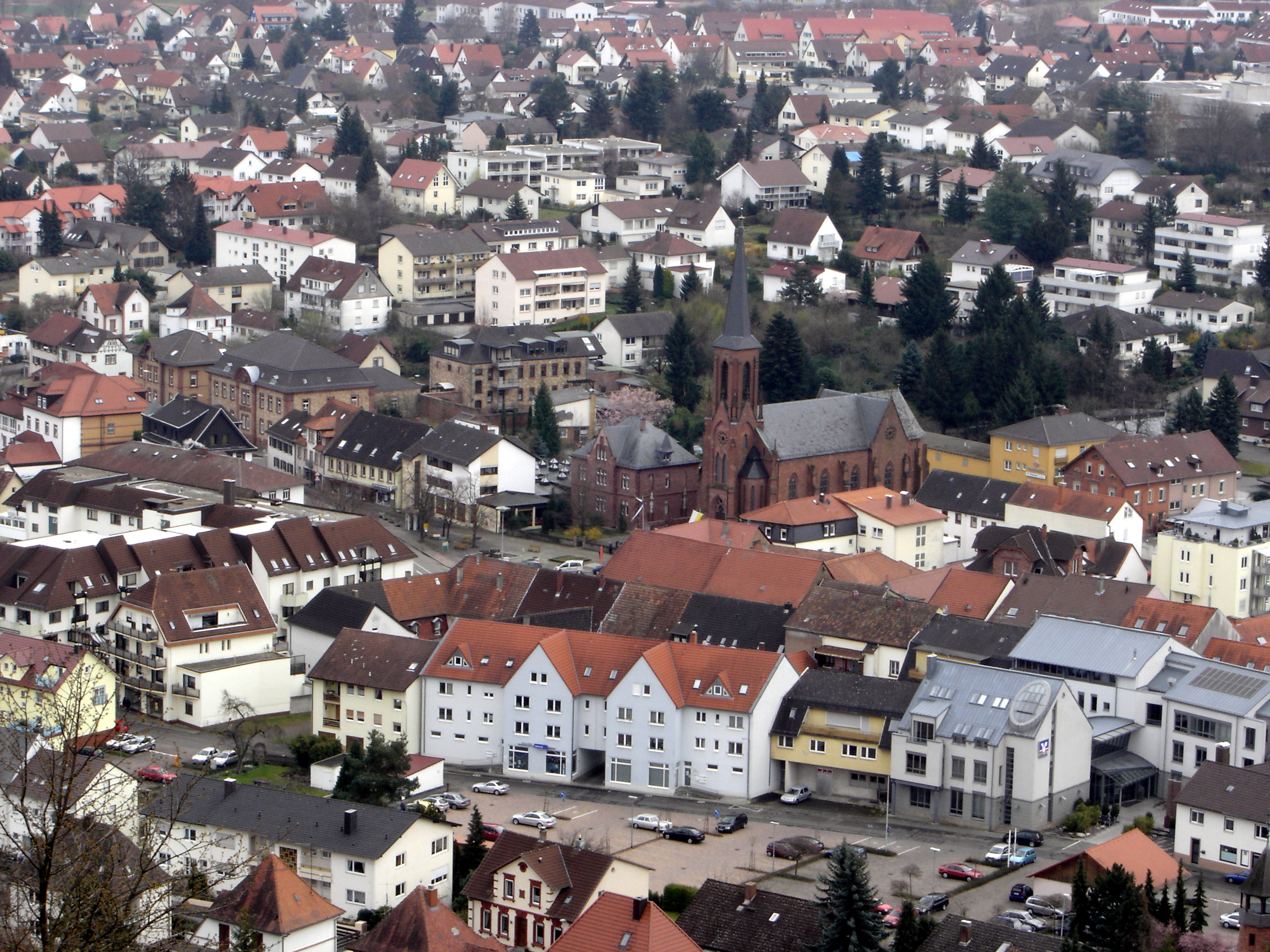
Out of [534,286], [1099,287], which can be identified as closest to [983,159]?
[1099,287]

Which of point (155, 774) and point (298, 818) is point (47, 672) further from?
point (298, 818)

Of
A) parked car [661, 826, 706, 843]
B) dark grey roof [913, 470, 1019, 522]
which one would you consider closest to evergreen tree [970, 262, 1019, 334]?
dark grey roof [913, 470, 1019, 522]

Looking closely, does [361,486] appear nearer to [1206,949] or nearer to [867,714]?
[867,714]

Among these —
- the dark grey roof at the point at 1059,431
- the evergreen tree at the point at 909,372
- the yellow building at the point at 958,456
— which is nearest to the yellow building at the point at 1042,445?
the dark grey roof at the point at 1059,431

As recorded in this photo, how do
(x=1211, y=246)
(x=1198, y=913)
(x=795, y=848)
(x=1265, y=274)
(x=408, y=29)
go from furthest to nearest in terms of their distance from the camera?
(x=408, y=29)
(x=1211, y=246)
(x=1265, y=274)
(x=795, y=848)
(x=1198, y=913)

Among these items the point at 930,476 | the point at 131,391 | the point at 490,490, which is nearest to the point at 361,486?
the point at 490,490

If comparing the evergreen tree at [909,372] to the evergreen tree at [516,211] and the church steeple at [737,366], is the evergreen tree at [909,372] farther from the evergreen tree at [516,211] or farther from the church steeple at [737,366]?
the evergreen tree at [516,211]
